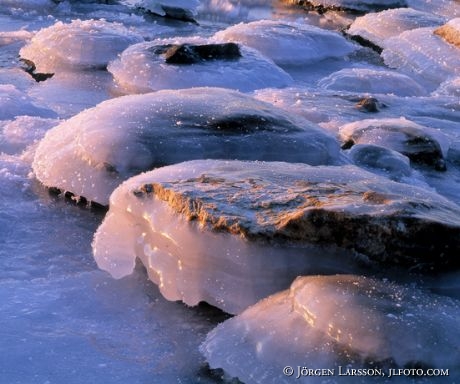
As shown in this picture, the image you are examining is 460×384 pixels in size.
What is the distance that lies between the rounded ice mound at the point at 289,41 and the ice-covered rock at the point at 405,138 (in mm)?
2379

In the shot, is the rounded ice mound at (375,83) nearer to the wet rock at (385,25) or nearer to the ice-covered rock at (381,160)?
the wet rock at (385,25)

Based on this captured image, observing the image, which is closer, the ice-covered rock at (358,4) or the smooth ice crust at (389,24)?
the smooth ice crust at (389,24)

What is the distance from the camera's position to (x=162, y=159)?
2.96 m

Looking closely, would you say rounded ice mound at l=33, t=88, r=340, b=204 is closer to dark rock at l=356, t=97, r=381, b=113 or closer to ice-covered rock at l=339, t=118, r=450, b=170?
ice-covered rock at l=339, t=118, r=450, b=170

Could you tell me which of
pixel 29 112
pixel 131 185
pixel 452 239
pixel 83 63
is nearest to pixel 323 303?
pixel 452 239

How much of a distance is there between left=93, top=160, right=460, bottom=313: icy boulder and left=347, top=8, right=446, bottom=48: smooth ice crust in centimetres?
502

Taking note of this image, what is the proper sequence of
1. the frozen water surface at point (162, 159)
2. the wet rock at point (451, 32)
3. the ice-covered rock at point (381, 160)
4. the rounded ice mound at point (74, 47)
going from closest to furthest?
1. the frozen water surface at point (162, 159)
2. the ice-covered rock at point (381, 160)
3. the rounded ice mound at point (74, 47)
4. the wet rock at point (451, 32)

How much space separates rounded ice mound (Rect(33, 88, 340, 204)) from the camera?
2.96 m

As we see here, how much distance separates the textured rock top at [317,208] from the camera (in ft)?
6.84

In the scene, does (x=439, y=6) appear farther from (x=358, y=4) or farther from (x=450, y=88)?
(x=450, y=88)

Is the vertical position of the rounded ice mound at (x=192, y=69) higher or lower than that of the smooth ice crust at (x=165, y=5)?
higher

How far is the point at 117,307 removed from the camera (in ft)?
7.40

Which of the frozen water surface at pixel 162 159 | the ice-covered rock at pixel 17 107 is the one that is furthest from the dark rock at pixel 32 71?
the ice-covered rock at pixel 17 107

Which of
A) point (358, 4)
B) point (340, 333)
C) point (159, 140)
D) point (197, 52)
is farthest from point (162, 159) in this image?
point (358, 4)
